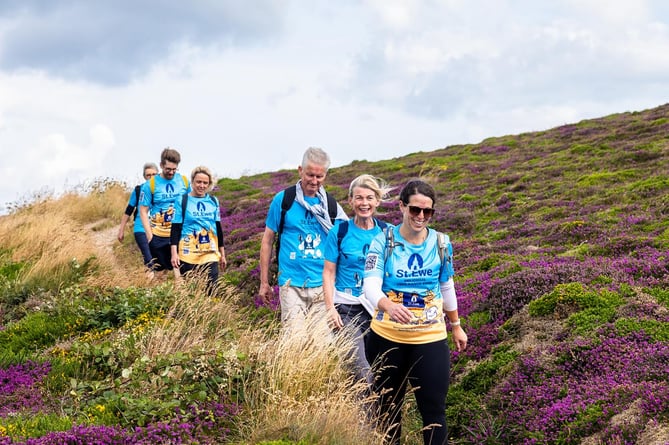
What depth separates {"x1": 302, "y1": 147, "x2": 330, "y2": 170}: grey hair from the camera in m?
6.94

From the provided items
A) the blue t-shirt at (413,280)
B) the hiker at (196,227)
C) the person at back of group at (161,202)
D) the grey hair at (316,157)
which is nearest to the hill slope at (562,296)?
the blue t-shirt at (413,280)

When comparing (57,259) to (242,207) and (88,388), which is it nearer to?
(88,388)

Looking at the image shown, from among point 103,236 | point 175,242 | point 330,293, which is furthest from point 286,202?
point 103,236

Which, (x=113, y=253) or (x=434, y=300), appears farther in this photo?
(x=113, y=253)

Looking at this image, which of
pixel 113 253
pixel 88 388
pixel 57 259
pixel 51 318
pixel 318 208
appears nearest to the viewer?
pixel 88 388

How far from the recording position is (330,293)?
6.28 metres

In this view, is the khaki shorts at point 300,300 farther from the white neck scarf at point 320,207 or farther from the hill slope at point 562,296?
the hill slope at point 562,296

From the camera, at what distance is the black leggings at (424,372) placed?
17.7 ft

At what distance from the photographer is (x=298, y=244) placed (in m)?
7.20

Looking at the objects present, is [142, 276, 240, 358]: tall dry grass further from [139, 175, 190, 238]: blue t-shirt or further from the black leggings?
the black leggings

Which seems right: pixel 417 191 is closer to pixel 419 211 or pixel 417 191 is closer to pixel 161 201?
pixel 419 211

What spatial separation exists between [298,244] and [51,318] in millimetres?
4715

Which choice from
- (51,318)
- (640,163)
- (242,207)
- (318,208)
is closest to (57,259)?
(51,318)

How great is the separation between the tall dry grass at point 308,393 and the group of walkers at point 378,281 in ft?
0.65
